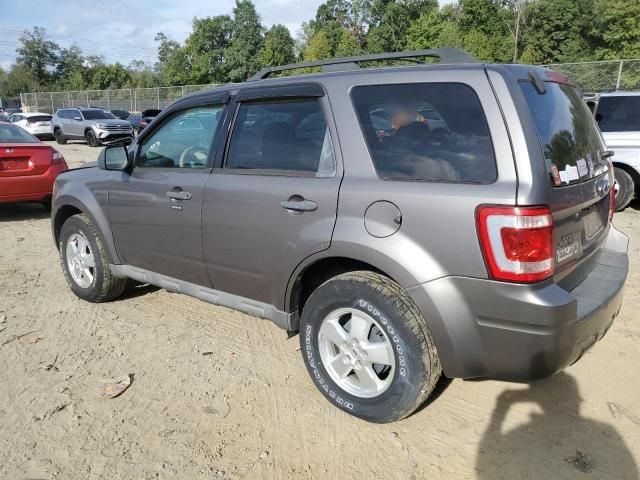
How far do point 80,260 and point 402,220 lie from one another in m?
3.16

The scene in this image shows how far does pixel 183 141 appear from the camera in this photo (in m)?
3.66

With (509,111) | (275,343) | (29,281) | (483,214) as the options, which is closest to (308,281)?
(275,343)

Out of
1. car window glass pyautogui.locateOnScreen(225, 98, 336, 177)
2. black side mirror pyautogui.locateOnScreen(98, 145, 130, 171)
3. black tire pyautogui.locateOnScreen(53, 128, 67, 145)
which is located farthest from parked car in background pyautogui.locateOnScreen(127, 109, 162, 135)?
car window glass pyautogui.locateOnScreen(225, 98, 336, 177)

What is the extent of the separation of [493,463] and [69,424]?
223cm

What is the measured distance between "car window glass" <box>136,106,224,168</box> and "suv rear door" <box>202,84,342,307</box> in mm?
223

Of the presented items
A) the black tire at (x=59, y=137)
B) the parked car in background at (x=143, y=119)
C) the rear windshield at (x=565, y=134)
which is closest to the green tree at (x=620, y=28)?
the parked car in background at (x=143, y=119)

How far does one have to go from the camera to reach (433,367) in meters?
2.51

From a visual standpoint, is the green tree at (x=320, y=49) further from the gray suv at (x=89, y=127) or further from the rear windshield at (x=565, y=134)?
the rear windshield at (x=565, y=134)

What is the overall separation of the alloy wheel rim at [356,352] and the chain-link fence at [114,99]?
2955 centimetres

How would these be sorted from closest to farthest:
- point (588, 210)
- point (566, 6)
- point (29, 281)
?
point (588, 210), point (29, 281), point (566, 6)

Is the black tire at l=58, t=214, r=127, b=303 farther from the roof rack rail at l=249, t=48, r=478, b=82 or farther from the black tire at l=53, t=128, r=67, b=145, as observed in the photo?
the black tire at l=53, t=128, r=67, b=145

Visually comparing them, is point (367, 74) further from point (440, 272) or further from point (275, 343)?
point (275, 343)

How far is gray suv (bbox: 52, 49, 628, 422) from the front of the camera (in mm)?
2221

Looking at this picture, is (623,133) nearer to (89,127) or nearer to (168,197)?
(168,197)
